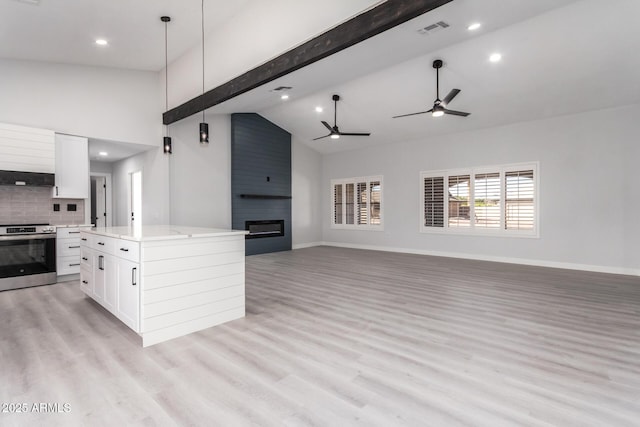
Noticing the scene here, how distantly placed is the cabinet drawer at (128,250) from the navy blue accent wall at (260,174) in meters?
4.68

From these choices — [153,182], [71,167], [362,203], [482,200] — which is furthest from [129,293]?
[362,203]

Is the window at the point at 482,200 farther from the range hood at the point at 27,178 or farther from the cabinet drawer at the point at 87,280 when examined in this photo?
the range hood at the point at 27,178

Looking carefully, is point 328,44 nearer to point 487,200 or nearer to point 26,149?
point 26,149

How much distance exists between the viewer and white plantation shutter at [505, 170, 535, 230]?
6.55m

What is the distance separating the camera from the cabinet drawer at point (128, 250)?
2.69 metres

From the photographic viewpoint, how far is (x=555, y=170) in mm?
6242

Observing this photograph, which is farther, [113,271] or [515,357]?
[113,271]

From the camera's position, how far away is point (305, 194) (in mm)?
9688

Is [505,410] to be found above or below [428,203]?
below

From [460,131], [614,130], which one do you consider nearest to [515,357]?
[614,130]

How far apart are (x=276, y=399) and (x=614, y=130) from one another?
719 centimetres

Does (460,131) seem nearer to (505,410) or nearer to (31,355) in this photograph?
(505,410)

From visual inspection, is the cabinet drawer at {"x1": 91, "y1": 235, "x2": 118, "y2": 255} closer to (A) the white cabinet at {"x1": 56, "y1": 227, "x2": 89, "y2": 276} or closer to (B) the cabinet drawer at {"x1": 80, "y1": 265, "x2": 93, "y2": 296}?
(B) the cabinet drawer at {"x1": 80, "y1": 265, "x2": 93, "y2": 296}

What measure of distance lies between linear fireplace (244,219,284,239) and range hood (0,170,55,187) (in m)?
3.90
